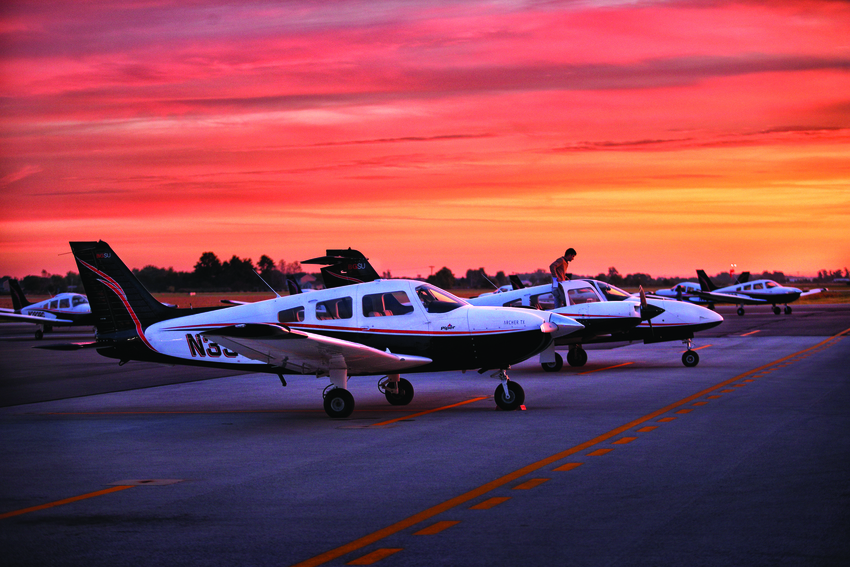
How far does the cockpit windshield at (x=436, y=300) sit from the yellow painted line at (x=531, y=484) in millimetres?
5927

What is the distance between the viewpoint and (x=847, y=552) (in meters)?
5.61

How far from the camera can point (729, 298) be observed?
59031 millimetres

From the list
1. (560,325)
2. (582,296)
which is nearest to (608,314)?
(582,296)

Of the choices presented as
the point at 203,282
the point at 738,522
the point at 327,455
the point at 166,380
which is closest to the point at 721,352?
the point at 166,380

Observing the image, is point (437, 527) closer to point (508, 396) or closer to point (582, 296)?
point (508, 396)

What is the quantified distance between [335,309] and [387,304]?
0.91 meters

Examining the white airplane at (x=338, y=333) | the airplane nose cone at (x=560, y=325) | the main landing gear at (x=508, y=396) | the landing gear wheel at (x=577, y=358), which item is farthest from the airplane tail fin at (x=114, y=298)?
the landing gear wheel at (x=577, y=358)

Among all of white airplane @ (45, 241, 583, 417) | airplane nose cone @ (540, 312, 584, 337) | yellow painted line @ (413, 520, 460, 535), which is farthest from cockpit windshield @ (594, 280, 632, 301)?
yellow painted line @ (413, 520, 460, 535)

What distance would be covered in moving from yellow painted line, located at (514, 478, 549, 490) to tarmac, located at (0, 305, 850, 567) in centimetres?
7

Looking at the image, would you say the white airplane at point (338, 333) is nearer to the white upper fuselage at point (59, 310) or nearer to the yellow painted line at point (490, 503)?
the yellow painted line at point (490, 503)

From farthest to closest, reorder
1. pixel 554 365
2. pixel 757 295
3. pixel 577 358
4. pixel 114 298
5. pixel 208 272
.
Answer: pixel 208 272 < pixel 757 295 < pixel 577 358 < pixel 554 365 < pixel 114 298

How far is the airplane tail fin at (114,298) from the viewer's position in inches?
600

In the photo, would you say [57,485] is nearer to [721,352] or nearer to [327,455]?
[327,455]

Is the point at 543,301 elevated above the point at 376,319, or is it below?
above
